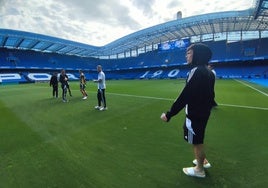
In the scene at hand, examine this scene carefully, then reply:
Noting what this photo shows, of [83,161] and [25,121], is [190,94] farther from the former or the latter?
[25,121]

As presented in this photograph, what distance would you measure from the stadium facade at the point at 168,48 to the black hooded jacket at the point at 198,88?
37.5 meters

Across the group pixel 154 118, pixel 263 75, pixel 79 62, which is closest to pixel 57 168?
pixel 154 118

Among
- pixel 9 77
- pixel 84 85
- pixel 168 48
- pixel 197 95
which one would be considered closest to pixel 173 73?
pixel 168 48

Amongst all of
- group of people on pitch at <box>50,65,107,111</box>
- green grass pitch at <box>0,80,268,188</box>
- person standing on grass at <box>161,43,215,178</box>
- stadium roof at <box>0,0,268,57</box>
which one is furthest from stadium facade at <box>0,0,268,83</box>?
person standing on grass at <box>161,43,215,178</box>

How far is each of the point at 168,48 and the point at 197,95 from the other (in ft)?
166

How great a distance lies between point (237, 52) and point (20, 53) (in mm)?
59624

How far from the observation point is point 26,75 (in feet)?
169

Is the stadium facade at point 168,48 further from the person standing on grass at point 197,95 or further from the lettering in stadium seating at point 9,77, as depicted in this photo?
the person standing on grass at point 197,95

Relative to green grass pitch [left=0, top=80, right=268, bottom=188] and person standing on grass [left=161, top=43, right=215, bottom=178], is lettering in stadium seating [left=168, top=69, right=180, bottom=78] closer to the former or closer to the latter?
green grass pitch [left=0, top=80, right=268, bottom=188]

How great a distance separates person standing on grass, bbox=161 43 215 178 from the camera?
2869 mm

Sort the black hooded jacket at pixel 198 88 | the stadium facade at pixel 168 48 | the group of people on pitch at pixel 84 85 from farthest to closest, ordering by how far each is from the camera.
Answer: the stadium facade at pixel 168 48 < the group of people on pitch at pixel 84 85 < the black hooded jacket at pixel 198 88

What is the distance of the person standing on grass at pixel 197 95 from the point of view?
113 inches

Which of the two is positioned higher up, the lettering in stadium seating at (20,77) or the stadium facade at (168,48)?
the stadium facade at (168,48)

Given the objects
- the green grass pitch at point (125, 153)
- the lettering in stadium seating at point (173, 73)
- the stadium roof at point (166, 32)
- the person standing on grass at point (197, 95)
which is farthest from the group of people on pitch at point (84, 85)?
the lettering in stadium seating at point (173, 73)
